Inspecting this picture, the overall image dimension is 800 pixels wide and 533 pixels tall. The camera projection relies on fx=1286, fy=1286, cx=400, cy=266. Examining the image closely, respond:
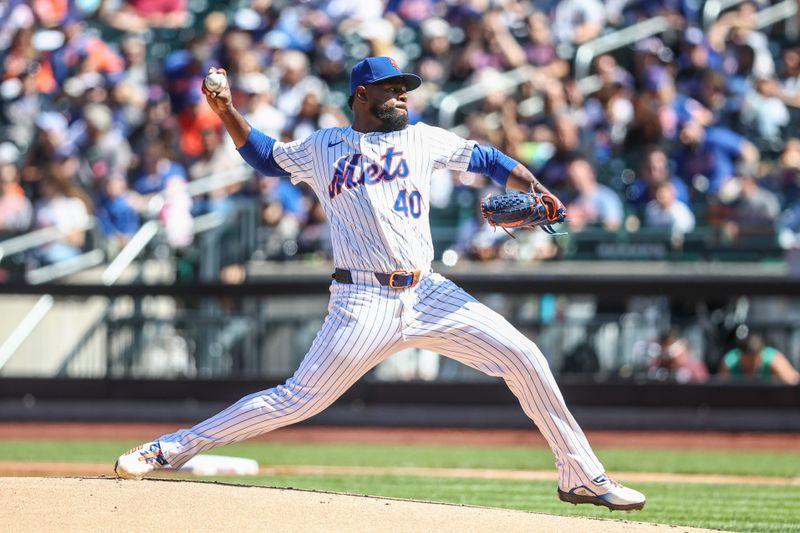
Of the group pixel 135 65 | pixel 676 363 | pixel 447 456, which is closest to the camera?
pixel 447 456

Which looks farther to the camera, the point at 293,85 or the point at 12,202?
the point at 293,85

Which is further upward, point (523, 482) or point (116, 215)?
point (116, 215)

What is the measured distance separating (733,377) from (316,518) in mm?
6977

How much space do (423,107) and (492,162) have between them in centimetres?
812

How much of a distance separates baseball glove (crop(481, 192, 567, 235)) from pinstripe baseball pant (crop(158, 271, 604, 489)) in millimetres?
410

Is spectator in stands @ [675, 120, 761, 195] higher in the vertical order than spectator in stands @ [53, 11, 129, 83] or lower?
lower

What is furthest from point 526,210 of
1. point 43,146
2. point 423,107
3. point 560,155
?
point 43,146

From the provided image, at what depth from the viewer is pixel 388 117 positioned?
575cm

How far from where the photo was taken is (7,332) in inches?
487

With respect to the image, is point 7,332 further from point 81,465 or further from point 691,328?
point 691,328

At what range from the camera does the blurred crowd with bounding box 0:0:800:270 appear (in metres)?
12.2

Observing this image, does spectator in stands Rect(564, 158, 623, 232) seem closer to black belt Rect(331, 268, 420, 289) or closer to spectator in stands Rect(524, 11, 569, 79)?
spectator in stands Rect(524, 11, 569, 79)

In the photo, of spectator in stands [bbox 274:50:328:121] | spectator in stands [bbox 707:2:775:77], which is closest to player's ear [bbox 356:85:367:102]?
spectator in stands [bbox 274:50:328:121]

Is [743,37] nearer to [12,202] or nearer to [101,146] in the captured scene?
[101,146]
